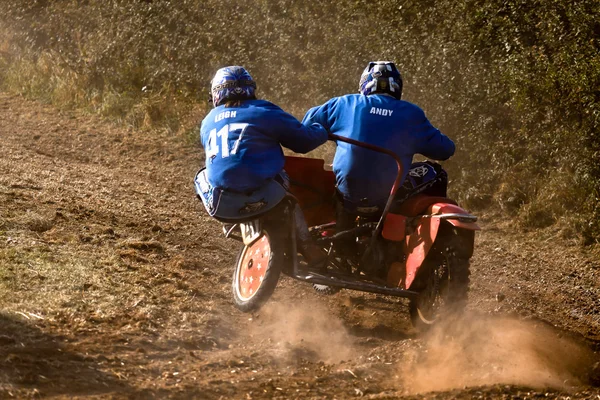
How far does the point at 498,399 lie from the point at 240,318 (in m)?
2.50

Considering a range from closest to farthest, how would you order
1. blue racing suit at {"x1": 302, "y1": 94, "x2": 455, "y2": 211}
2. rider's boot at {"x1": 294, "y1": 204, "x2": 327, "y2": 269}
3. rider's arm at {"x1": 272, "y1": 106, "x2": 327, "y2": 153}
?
rider's arm at {"x1": 272, "y1": 106, "x2": 327, "y2": 153} → rider's boot at {"x1": 294, "y1": 204, "x2": 327, "y2": 269} → blue racing suit at {"x1": 302, "y1": 94, "x2": 455, "y2": 211}

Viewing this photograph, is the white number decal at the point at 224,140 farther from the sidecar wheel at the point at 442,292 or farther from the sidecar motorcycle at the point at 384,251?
the sidecar wheel at the point at 442,292

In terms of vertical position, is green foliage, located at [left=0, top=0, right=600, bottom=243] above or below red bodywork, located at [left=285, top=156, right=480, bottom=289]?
above

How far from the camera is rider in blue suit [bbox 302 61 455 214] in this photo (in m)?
7.06

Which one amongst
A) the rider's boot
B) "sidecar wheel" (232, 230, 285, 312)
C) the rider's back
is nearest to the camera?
"sidecar wheel" (232, 230, 285, 312)

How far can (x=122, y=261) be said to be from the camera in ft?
26.7

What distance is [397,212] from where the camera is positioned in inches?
286

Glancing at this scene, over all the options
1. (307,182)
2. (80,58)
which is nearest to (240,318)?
(307,182)

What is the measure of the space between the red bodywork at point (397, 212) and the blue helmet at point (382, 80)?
72cm

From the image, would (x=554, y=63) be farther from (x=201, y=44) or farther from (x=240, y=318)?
(x=201, y=44)

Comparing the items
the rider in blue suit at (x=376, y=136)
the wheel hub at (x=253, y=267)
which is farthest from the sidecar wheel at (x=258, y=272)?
the rider in blue suit at (x=376, y=136)

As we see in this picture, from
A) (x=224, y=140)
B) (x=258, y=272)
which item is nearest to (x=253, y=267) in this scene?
(x=258, y=272)

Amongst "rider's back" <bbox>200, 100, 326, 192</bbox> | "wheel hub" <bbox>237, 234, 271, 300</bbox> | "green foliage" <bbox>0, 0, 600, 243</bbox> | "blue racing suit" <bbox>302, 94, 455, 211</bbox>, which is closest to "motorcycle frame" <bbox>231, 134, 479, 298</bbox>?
"blue racing suit" <bbox>302, 94, 455, 211</bbox>

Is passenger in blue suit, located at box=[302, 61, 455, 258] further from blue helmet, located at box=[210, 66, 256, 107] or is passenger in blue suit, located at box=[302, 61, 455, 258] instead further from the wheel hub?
the wheel hub
